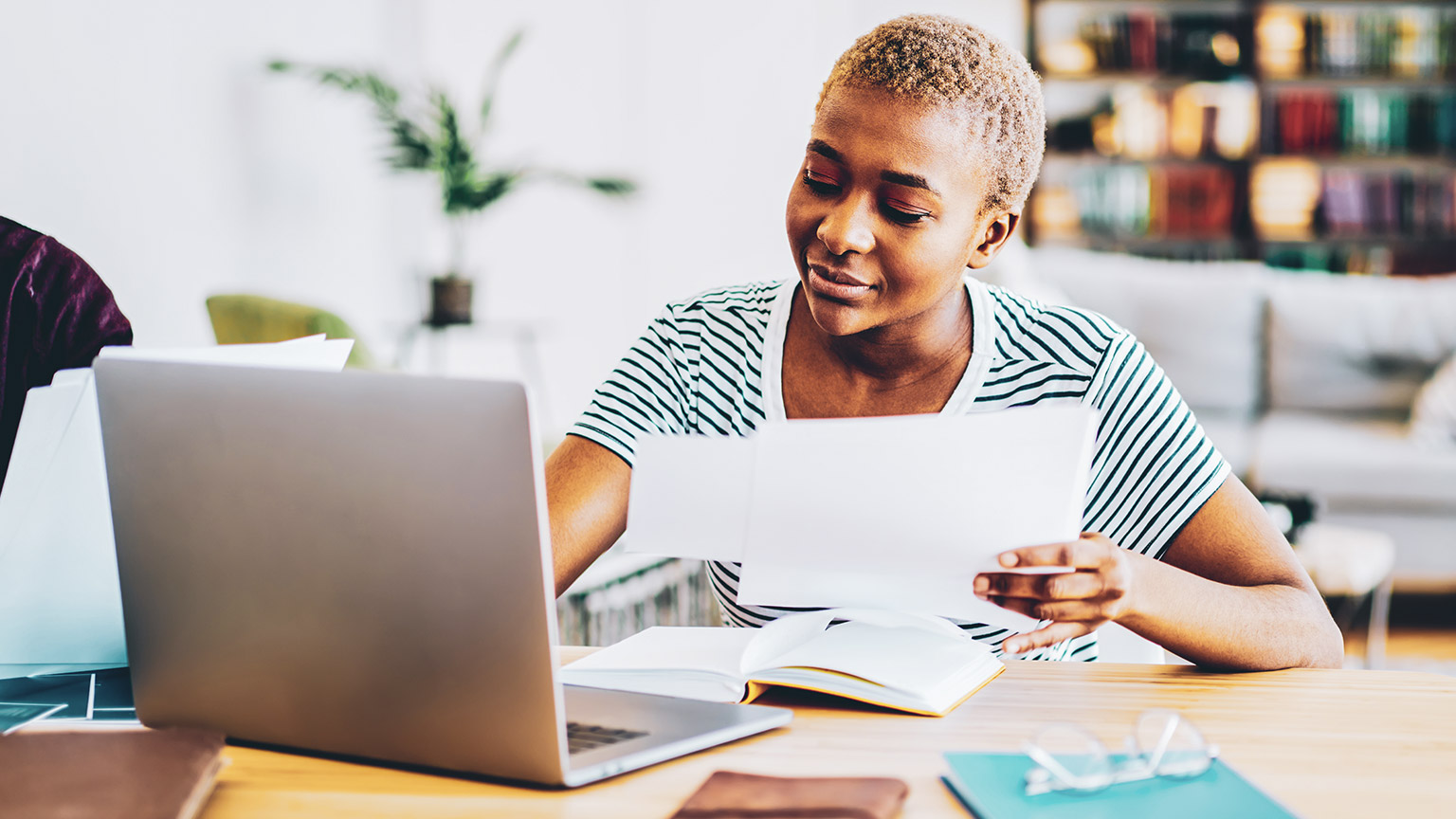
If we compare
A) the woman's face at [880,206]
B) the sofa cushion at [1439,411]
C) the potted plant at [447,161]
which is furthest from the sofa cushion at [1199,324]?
the woman's face at [880,206]

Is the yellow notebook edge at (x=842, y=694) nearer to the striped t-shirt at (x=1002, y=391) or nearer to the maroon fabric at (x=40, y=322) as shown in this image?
the striped t-shirt at (x=1002, y=391)

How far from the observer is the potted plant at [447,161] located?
267cm

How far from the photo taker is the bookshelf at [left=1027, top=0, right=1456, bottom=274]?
4.50 m

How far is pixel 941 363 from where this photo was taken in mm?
1133

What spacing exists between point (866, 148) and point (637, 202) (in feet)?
11.5

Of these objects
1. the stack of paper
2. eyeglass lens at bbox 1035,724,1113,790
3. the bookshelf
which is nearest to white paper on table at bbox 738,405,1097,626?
the stack of paper

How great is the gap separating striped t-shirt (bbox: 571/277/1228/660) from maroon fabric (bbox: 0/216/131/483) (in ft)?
1.55

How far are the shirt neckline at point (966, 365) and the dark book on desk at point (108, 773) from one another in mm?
584

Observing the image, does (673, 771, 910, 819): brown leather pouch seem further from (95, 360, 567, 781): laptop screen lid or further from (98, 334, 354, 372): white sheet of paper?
(98, 334, 354, 372): white sheet of paper

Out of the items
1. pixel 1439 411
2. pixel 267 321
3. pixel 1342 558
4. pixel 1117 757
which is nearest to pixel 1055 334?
pixel 1117 757

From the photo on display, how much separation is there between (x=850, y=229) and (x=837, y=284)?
55 millimetres

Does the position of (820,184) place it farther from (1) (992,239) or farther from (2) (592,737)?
(2) (592,737)

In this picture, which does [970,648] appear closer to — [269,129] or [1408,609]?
[269,129]

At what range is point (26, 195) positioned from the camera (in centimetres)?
184
